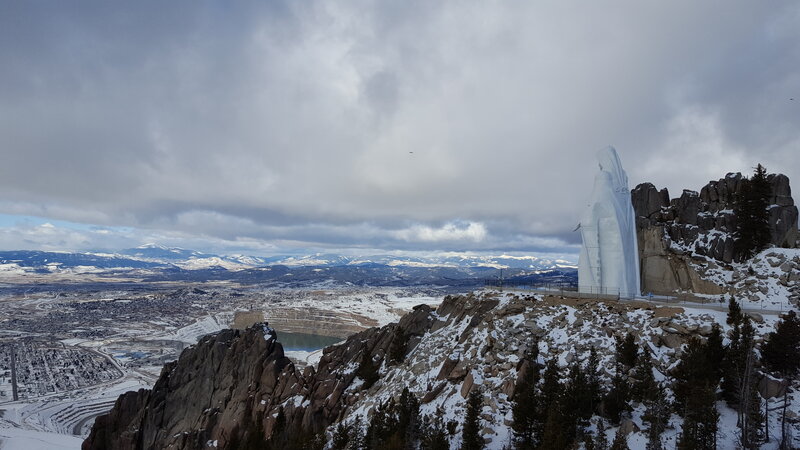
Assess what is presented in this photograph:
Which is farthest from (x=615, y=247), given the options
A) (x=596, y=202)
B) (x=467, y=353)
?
(x=467, y=353)

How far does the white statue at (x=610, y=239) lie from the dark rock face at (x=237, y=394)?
16399mm

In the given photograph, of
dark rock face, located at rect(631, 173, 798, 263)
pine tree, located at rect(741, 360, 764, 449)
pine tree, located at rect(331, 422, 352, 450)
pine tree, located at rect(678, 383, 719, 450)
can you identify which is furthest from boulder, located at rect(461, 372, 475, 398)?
dark rock face, located at rect(631, 173, 798, 263)

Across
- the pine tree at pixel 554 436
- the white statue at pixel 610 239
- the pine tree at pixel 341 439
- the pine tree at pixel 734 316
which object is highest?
the white statue at pixel 610 239

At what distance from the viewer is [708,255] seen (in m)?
38.6

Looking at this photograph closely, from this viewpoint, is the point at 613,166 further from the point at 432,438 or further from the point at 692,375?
the point at 432,438

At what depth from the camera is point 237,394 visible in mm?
45000

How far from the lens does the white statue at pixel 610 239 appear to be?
37.2 metres

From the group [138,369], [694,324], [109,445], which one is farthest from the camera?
[138,369]

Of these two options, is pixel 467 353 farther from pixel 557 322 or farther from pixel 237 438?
pixel 237 438

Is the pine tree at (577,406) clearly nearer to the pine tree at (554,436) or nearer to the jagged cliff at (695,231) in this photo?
the pine tree at (554,436)

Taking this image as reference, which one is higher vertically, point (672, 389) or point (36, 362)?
point (672, 389)

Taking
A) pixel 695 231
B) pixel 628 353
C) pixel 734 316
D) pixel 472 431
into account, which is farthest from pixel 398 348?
pixel 695 231

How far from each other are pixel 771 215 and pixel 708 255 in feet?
20.0

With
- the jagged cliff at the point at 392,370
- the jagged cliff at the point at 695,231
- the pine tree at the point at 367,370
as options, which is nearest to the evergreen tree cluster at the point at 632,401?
the jagged cliff at the point at 392,370
